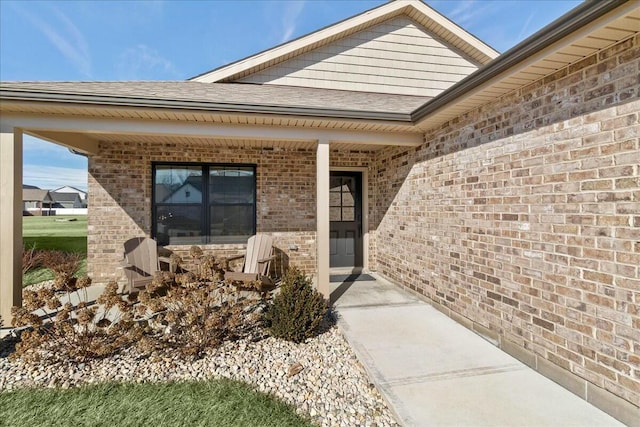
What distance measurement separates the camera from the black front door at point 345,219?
684 cm

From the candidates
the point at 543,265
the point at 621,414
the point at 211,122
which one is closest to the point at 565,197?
the point at 543,265

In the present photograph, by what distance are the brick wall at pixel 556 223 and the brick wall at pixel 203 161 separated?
294cm

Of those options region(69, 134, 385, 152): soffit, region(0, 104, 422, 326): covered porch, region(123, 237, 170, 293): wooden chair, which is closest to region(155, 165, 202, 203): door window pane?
region(0, 104, 422, 326): covered porch

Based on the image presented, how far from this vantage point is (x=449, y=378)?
2762 mm

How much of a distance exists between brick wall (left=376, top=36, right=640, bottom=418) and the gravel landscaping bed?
168 cm

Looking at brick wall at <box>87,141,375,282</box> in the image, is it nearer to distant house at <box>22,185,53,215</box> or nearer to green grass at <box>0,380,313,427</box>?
green grass at <box>0,380,313,427</box>

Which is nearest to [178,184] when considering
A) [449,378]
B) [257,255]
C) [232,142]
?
[232,142]

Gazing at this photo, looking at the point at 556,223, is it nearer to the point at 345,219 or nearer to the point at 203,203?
the point at 345,219

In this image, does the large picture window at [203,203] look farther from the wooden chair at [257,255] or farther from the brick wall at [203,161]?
the wooden chair at [257,255]

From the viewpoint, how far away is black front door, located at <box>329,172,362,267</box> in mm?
6836

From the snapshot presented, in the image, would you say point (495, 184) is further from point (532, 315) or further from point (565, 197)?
point (532, 315)

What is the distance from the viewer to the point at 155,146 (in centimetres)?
591

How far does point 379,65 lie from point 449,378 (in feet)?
21.5

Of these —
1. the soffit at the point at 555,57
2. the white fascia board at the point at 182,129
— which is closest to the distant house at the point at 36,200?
the white fascia board at the point at 182,129
